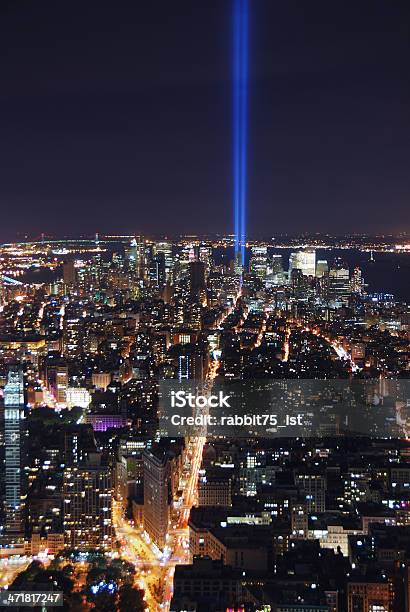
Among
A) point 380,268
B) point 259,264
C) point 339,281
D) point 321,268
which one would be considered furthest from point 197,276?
point 380,268

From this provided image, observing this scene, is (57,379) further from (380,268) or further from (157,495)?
(380,268)

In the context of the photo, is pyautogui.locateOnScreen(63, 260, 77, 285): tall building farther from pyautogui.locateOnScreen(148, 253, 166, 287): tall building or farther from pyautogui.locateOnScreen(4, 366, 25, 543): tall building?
pyautogui.locateOnScreen(4, 366, 25, 543): tall building

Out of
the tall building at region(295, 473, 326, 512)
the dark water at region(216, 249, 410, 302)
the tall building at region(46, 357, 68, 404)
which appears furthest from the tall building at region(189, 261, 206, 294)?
the tall building at region(295, 473, 326, 512)

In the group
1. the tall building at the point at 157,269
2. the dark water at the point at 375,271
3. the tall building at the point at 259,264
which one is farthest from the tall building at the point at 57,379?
the tall building at the point at 259,264

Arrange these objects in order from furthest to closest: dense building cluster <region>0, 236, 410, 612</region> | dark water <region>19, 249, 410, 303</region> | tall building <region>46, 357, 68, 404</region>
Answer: dark water <region>19, 249, 410, 303</region>
tall building <region>46, 357, 68, 404</region>
dense building cluster <region>0, 236, 410, 612</region>

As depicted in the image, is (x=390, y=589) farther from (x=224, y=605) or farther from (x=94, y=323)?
(x=94, y=323)

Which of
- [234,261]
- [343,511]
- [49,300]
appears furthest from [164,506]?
[234,261]
